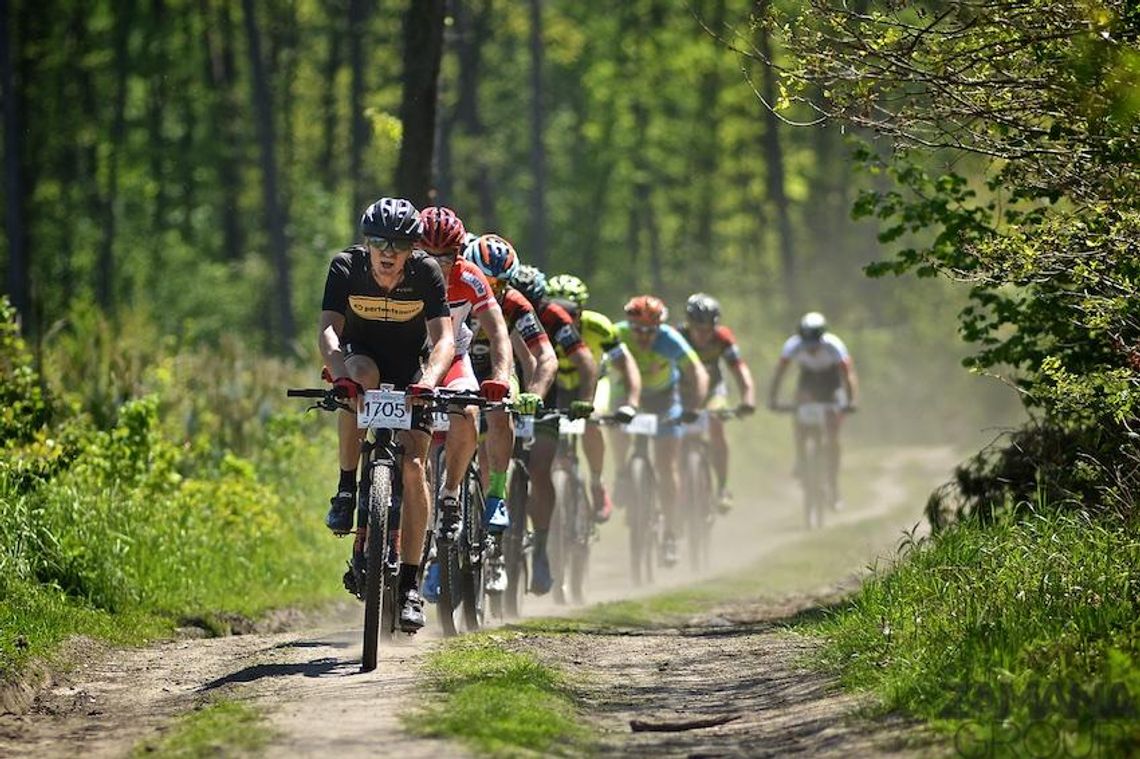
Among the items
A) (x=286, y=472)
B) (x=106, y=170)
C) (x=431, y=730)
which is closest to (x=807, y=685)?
(x=431, y=730)

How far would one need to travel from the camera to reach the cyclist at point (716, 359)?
22.6 m

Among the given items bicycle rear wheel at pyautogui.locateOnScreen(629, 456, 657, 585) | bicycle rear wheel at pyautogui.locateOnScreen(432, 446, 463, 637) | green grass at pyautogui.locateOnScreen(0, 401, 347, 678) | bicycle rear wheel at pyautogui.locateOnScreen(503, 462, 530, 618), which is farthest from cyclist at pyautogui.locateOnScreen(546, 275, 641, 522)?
bicycle rear wheel at pyautogui.locateOnScreen(432, 446, 463, 637)

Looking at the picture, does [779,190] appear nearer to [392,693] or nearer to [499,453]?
[499,453]

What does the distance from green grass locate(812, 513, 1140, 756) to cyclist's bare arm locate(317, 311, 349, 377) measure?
295 centimetres

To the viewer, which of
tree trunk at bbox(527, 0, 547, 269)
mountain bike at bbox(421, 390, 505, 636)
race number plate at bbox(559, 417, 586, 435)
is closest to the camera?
mountain bike at bbox(421, 390, 505, 636)

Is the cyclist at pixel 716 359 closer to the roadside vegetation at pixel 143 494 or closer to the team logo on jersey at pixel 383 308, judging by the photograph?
the roadside vegetation at pixel 143 494

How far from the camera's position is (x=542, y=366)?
13.7 m

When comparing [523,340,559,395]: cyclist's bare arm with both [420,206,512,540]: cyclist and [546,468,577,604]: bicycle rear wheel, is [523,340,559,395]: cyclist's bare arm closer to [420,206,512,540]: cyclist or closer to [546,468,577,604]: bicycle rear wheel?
[420,206,512,540]: cyclist

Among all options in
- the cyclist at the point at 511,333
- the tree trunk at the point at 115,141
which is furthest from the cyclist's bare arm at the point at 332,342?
the tree trunk at the point at 115,141

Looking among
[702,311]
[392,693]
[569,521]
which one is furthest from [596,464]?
[392,693]

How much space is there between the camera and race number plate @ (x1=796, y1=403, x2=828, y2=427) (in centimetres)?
2675

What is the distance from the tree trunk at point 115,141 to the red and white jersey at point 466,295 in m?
37.2

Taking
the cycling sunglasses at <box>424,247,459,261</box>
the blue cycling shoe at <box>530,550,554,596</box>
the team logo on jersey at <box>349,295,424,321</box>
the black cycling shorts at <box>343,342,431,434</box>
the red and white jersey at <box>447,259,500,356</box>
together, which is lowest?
the blue cycling shoe at <box>530,550,554,596</box>

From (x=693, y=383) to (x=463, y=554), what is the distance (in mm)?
8940
